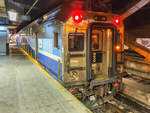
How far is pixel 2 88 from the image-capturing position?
15.2 feet

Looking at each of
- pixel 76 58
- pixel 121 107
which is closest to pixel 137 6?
pixel 76 58

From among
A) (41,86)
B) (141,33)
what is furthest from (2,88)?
(141,33)

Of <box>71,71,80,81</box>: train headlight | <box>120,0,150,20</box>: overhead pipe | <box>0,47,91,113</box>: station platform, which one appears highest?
<box>120,0,150,20</box>: overhead pipe

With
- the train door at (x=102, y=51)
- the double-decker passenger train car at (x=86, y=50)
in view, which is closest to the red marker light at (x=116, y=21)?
the double-decker passenger train car at (x=86, y=50)

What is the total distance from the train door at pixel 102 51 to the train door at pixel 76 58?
54 centimetres

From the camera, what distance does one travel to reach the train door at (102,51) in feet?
18.0

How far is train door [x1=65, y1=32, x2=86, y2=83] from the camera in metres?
4.80

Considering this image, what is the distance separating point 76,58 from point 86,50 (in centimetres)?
43

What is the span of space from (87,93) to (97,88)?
0.45 meters

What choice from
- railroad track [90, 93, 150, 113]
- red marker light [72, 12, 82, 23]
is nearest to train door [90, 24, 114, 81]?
railroad track [90, 93, 150, 113]

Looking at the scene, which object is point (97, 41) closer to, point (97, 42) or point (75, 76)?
point (97, 42)

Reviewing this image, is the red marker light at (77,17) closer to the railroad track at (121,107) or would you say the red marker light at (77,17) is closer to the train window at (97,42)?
the train window at (97,42)

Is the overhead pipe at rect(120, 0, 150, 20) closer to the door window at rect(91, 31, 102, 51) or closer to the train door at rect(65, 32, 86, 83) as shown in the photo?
the door window at rect(91, 31, 102, 51)

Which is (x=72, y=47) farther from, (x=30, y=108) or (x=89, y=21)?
(x=30, y=108)
